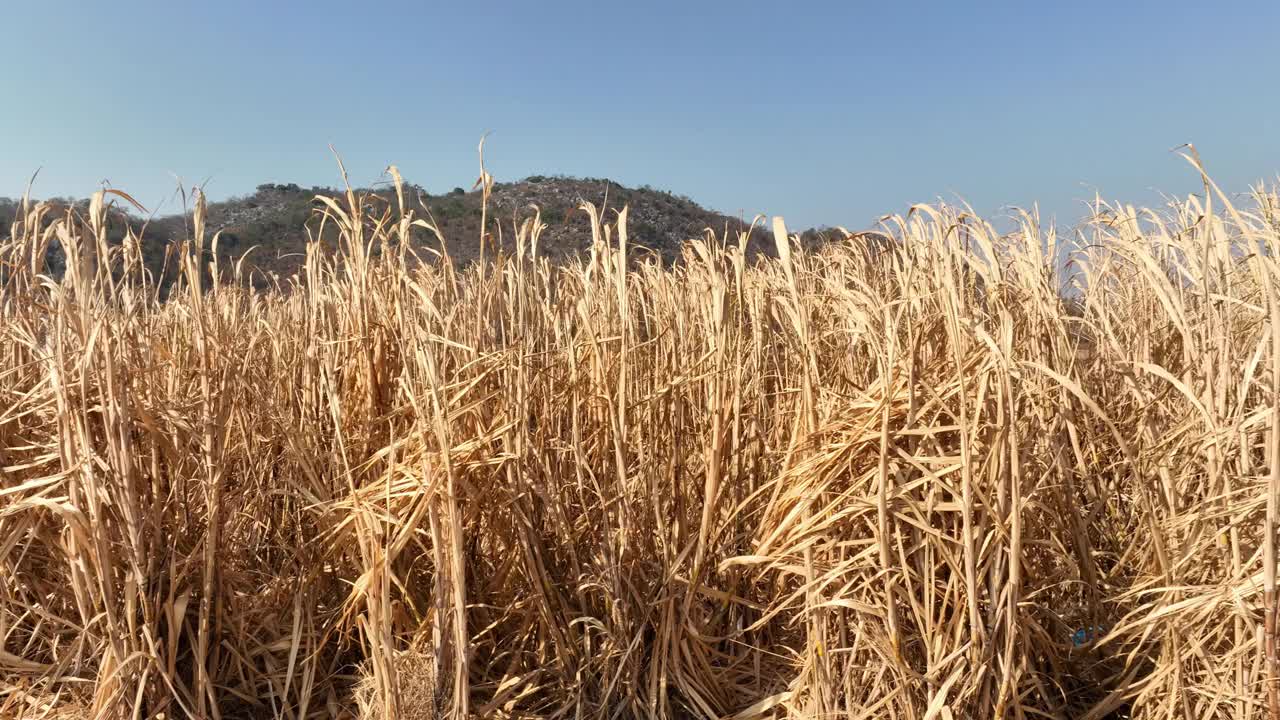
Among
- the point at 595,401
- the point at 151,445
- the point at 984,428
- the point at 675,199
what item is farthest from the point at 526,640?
the point at 675,199

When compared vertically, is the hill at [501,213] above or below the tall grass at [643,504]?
above

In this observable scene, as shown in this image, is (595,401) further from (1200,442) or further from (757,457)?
(1200,442)

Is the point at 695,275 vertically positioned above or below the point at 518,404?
above

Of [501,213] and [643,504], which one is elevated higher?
[501,213]

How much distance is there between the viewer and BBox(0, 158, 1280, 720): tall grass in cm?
Result: 145

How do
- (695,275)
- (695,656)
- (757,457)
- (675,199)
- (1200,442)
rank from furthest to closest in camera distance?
(675,199) → (695,275) → (757,457) → (695,656) → (1200,442)

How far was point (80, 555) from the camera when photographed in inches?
59.2

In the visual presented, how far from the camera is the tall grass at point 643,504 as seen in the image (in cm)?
145

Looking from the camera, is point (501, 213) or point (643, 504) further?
point (501, 213)

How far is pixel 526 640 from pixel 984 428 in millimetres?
1120

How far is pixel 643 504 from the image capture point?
6.04 feet

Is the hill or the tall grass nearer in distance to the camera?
the tall grass

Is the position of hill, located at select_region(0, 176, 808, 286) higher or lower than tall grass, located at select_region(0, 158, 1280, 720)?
higher

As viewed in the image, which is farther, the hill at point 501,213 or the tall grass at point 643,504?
the hill at point 501,213
